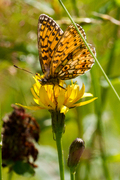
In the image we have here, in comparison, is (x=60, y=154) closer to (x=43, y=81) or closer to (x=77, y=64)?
(x=43, y=81)

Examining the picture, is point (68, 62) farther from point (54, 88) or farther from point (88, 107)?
point (88, 107)

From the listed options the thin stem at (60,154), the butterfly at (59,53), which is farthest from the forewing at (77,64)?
the thin stem at (60,154)

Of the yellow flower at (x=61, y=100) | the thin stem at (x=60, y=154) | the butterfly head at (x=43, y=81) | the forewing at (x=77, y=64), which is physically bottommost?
the thin stem at (x=60, y=154)

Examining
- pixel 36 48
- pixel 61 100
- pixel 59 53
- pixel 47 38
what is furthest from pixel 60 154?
pixel 36 48

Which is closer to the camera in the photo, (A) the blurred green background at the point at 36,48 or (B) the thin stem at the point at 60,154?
(B) the thin stem at the point at 60,154

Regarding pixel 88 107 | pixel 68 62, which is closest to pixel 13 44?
pixel 68 62

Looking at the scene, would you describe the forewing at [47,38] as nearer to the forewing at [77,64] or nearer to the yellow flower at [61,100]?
the forewing at [77,64]

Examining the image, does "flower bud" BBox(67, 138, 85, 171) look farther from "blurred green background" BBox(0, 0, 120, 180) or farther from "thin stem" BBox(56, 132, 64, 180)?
"blurred green background" BBox(0, 0, 120, 180)

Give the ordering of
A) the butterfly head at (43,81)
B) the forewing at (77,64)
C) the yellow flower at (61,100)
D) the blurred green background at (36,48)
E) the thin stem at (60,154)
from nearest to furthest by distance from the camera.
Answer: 1. the thin stem at (60,154)
2. the yellow flower at (61,100)
3. the butterfly head at (43,81)
4. the forewing at (77,64)
5. the blurred green background at (36,48)
